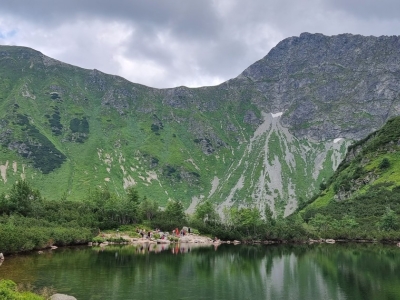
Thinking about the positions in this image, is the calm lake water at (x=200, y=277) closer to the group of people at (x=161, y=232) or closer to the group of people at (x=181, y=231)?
the group of people at (x=161, y=232)

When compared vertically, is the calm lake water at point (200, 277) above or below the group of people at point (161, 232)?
below

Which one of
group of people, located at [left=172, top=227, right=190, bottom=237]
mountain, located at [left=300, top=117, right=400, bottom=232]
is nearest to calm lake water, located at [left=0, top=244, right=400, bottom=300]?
group of people, located at [left=172, top=227, right=190, bottom=237]

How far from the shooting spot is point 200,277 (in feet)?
166

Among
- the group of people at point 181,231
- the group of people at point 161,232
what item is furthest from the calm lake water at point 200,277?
the group of people at point 181,231

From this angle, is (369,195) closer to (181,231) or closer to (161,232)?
(181,231)

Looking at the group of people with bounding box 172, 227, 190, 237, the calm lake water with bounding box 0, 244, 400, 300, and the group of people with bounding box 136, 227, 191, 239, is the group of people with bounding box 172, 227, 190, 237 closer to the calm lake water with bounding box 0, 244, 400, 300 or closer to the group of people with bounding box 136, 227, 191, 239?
the group of people with bounding box 136, 227, 191, 239

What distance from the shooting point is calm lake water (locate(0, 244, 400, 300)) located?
1565 inches

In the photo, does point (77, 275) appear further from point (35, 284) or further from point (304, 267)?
point (304, 267)

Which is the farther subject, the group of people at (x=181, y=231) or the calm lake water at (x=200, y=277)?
the group of people at (x=181, y=231)

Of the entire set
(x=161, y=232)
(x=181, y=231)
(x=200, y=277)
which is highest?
(x=181, y=231)

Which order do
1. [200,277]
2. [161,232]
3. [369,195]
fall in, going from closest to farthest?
[200,277] → [161,232] → [369,195]

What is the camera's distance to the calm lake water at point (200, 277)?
1565 inches

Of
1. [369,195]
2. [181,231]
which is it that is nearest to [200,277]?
[181,231]

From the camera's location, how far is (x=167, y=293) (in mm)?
39250
